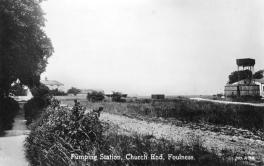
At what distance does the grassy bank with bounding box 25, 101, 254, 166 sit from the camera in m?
5.80

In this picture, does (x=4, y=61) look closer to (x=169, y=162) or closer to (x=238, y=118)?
(x=238, y=118)

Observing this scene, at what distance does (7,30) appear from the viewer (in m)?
19.8

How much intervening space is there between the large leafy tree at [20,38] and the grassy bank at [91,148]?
12818mm

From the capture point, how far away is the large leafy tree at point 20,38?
64.0 ft

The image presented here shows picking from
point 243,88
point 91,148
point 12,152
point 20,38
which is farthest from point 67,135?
point 243,88

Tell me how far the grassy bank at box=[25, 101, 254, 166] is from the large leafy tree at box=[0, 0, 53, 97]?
42.1 ft

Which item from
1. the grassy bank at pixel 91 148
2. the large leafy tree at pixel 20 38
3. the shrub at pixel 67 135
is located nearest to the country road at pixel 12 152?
the grassy bank at pixel 91 148

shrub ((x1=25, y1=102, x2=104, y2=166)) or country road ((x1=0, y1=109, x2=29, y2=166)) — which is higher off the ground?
shrub ((x1=25, y1=102, x2=104, y2=166))

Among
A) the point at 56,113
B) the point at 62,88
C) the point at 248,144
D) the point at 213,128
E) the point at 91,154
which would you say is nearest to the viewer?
the point at 91,154

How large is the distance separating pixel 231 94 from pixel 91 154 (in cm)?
4407

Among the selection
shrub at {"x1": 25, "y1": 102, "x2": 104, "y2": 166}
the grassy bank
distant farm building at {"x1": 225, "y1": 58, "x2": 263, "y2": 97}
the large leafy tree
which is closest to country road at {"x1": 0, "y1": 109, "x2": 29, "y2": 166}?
the grassy bank

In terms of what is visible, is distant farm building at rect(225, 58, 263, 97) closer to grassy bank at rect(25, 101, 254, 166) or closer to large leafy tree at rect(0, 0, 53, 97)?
large leafy tree at rect(0, 0, 53, 97)

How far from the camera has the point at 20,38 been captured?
2069 cm

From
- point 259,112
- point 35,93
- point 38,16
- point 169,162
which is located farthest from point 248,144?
point 38,16
